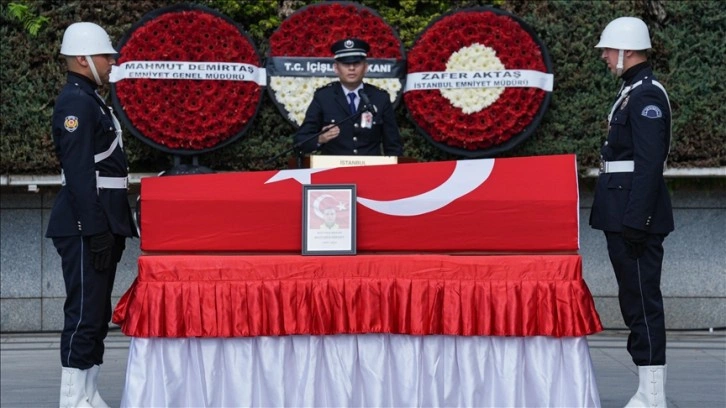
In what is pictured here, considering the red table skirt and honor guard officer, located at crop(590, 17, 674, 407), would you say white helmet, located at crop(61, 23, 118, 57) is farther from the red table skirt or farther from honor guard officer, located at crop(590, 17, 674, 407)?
honor guard officer, located at crop(590, 17, 674, 407)

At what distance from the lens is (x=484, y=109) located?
10258 millimetres

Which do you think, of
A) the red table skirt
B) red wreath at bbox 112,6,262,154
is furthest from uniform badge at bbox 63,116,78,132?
red wreath at bbox 112,6,262,154

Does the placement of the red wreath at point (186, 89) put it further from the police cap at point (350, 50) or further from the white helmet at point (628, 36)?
the white helmet at point (628, 36)

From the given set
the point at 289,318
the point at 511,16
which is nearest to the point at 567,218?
the point at 289,318

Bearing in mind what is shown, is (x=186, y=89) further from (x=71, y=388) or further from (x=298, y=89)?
(x=71, y=388)

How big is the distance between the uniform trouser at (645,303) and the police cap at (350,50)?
8.45 ft

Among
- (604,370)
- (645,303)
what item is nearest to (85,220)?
(645,303)

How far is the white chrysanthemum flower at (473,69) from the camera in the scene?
33.7ft

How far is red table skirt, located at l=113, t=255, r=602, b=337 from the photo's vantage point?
19.9ft

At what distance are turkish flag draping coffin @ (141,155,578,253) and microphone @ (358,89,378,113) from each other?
203 centimetres

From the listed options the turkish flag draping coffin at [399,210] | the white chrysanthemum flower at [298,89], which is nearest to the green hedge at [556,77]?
the white chrysanthemum flower at [298,89]

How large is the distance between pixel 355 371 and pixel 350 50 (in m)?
2.94

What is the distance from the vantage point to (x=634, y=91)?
664 centimetres

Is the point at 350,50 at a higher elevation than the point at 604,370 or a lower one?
higher
